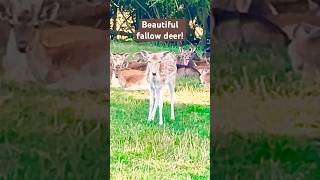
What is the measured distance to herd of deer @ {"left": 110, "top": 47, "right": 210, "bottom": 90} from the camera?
3.64 metres

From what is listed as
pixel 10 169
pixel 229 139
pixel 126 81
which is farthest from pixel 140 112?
pixel 10 169

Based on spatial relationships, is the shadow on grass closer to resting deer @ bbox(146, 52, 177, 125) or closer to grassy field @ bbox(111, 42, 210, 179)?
grassy field @ bbox(111, 42, 210, 179)

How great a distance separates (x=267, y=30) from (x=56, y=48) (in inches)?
47.1

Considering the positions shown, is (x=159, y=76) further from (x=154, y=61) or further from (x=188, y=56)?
(x=188, y=56)

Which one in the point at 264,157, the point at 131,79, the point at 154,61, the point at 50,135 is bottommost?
the point at 264,157

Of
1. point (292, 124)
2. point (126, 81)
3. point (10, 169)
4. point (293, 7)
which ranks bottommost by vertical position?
point (10, 169)

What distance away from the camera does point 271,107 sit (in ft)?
12.0

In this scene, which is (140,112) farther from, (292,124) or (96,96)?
(292,124)

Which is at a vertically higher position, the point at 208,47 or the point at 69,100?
the point at 208,47

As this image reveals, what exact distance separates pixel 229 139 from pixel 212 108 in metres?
0.20

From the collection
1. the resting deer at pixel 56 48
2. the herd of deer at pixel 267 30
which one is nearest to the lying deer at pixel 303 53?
the herd of deer at pixel 267 30

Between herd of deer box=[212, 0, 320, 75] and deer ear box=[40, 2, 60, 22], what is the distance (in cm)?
89

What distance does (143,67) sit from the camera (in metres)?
3.67

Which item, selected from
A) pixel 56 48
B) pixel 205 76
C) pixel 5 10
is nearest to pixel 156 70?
pixel 205 76
